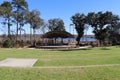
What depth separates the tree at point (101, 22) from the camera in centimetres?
4509

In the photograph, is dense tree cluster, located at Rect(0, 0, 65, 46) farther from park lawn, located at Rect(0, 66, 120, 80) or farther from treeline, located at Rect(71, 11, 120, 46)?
park lawn, located at Rect(0, 66, 120, 80)

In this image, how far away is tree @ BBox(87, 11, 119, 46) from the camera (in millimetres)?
45094

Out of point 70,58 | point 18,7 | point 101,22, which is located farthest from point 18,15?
point 70,58

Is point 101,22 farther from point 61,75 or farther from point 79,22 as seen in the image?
point 61,75

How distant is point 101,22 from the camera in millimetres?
45438

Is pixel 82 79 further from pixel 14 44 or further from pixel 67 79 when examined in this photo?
pixel 14 44

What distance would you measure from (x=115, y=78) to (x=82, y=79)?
1.30m

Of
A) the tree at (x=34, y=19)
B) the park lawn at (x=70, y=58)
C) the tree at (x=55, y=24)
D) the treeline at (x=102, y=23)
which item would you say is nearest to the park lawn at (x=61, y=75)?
the park lawn at (x=70, y=58)

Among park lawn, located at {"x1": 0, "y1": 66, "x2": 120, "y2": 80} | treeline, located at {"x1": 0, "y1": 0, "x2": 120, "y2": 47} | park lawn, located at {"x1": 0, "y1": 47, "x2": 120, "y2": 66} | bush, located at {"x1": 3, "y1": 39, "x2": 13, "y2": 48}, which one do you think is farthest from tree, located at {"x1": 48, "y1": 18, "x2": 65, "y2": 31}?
park lawn, located at {"x1": 0, "y1": 66, "x2": 120, "y2": 80}

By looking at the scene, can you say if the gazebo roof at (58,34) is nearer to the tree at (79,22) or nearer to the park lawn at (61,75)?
the tree at (79,22)

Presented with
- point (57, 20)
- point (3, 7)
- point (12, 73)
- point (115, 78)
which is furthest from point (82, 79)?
point (57, 20)

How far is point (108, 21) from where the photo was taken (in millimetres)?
45031

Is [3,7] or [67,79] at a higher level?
[3,7]

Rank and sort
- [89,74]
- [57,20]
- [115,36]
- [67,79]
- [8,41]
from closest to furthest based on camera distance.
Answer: [67,79], [89,74], [8,41], [115,36], [57,20]
